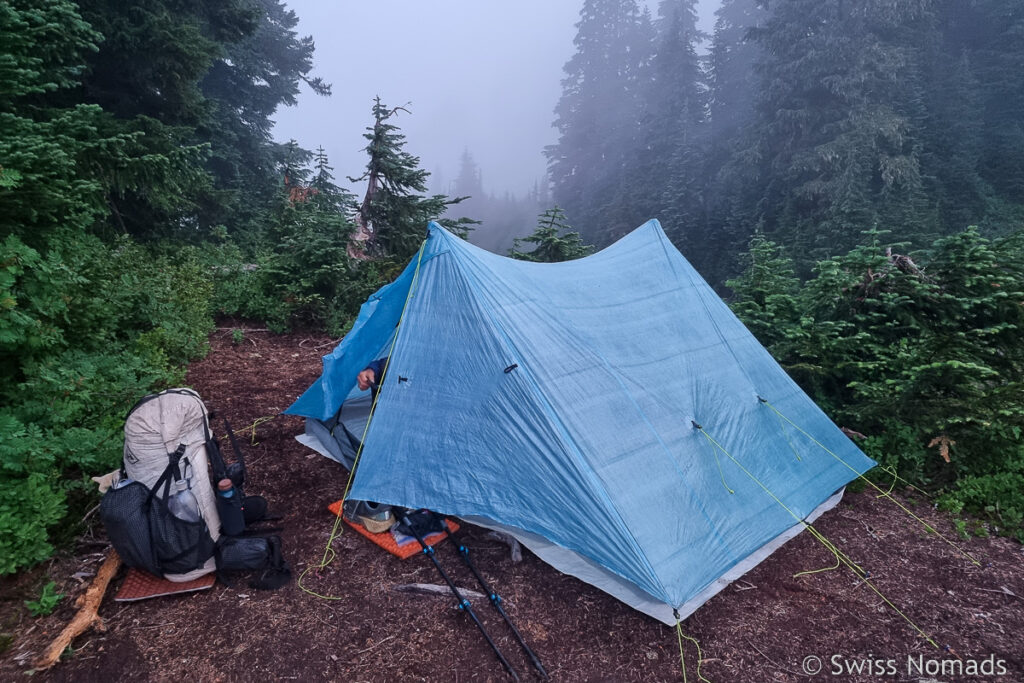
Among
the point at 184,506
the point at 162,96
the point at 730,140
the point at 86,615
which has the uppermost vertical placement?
the point at 730,140

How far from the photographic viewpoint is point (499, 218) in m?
77.2

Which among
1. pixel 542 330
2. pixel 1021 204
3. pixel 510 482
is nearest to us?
pixel 510 482

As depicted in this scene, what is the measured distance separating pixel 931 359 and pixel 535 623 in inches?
186

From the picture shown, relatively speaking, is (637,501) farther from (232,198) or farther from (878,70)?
(878,70)

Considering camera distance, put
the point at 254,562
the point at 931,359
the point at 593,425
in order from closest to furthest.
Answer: the point at 254,562 → the point at 593,425 → the point at 931,359

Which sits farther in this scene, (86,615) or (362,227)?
(362,227)

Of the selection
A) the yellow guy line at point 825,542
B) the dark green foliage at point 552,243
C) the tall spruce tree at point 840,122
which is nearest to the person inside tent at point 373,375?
the yellow guy line at point 825,542

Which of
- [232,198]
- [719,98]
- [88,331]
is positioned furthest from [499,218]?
[88,331]

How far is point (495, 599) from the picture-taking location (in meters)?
3.53

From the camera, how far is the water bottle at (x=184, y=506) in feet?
11.2

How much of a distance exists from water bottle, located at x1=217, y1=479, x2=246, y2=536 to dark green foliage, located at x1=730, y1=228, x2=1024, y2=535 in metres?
5.88

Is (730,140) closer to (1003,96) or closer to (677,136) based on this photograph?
(677,136)

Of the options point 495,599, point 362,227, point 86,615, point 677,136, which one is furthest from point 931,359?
point 677,136

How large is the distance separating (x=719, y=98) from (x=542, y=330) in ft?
132
